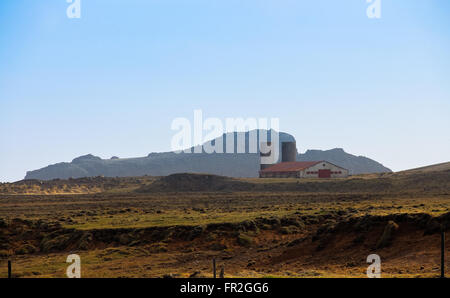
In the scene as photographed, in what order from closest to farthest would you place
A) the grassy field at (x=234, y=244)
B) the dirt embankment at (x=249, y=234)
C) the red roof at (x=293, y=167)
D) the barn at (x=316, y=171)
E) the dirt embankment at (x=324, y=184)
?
1. the grassy field at (x=234, y=244)
2. the dirt embankment at (x=249, y=234)
3. the dirt embankment at (x=324, y=184)
4. the barn at (x=316, y=171)
5. the red roof at (x=293, y=167)

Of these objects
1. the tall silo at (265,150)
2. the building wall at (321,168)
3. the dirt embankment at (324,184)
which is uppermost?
the tall silo at (265,150)

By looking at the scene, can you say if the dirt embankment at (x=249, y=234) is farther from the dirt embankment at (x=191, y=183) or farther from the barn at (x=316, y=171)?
the barn at (x=316, y=171)

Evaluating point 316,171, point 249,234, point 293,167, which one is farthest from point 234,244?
point 293,167

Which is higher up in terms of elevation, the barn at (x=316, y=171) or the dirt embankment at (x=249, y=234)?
the barn at (x=316, y=171)

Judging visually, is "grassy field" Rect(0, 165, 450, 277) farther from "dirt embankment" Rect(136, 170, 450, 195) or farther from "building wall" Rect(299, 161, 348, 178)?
"building wall" Rect(299, 161, 348, 178)

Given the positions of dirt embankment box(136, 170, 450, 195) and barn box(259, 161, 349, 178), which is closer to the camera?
dirt embankment box(136, 170, 450, 195)

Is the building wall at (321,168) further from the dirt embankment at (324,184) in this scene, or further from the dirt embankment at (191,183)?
the dirt embankment at (191,183)

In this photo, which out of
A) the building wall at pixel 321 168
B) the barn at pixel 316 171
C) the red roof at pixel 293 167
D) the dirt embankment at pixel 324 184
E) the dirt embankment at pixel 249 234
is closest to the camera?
the dirt embankment at pixel 249 234

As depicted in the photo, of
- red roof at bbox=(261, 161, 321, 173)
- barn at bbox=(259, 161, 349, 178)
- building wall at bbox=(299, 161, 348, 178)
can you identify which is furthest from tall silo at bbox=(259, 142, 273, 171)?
building wall at bbox=(299, 161, 348, 178)

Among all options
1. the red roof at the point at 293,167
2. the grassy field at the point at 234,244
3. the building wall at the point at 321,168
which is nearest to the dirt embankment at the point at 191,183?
the red roof at the point at 293,167

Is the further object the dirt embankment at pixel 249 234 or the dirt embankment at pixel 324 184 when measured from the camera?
the dirt embankment at pixel 324 184
